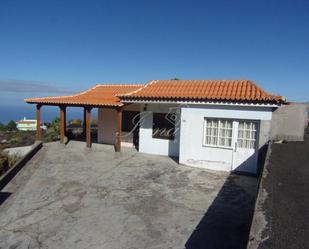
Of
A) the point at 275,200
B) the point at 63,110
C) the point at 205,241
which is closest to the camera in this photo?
the point at 275,200

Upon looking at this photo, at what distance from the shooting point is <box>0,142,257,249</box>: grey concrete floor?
6.96 m

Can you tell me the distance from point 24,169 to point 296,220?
11.8m

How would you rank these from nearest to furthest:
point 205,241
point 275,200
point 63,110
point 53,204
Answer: point 275,200
point 205,241
point 53,204
point 63,110

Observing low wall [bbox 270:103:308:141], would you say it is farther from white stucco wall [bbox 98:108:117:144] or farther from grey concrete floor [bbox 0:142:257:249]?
white stucco wall [bbox 98:108:117:144]

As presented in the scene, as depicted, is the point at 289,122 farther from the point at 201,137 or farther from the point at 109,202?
the point at 109,202

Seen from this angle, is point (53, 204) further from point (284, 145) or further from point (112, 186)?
point (284, 145)

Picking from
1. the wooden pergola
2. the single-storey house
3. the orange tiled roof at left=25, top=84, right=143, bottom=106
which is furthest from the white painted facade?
the orange tiled roof at left=25, top=84, right=143, bottom=106

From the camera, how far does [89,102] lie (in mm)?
15977

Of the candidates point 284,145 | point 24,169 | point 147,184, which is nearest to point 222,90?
point 284,145

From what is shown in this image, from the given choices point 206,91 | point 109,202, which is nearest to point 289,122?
point 206,91

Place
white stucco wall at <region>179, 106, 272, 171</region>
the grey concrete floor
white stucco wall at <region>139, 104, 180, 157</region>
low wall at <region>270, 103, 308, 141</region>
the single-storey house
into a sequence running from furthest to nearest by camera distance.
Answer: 1. white stucco wall at <region>139, 104, 180, 157</region>
2. white stucco wall at <region>179, 106, 272, 171</region>
3. the single-storey house
4. low wall at <region>270, 103, 308, 141</region>
5. the grey concrete floor

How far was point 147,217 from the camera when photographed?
310 inches

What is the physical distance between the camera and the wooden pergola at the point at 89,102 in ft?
51.0

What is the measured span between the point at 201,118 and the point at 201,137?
88cm
